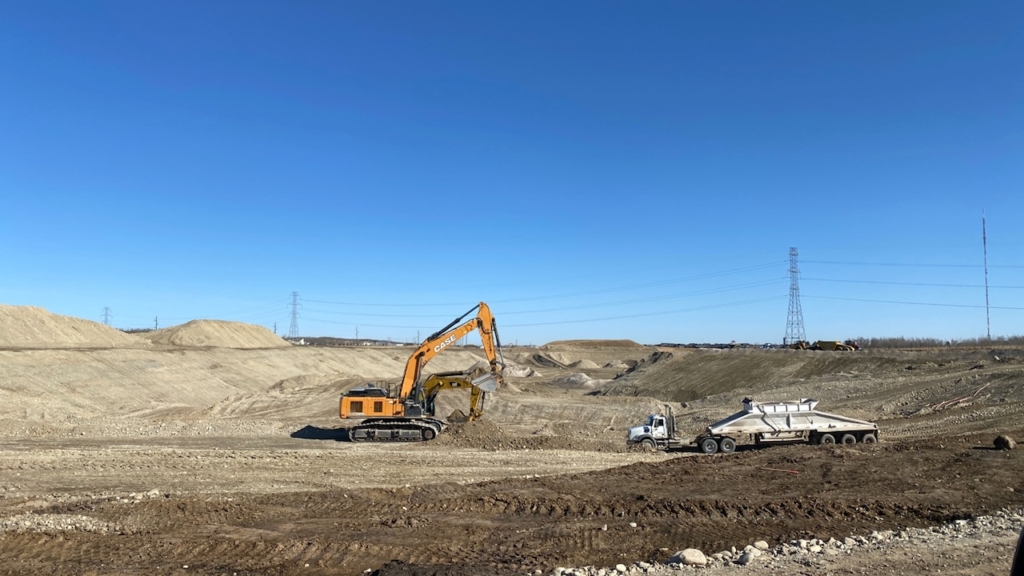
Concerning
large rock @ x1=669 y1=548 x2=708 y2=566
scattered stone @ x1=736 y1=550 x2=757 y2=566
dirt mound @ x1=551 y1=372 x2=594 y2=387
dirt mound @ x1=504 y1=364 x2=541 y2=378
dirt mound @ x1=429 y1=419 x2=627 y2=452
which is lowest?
dirt mound @ x1=429 y1=419 x2=627 y2=452

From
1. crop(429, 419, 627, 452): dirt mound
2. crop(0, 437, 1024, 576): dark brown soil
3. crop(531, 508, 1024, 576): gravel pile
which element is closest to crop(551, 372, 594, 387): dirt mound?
crop(429, 419, 627, 452): dirt mound

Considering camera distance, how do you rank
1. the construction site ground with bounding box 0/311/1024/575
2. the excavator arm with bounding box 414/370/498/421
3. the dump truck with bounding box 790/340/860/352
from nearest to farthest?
the construction site ground with bounding box 0/311/1024/575
the excavator arm with bounding box 414/370/498/421
the dump truck with bounding box 790/340/860/352

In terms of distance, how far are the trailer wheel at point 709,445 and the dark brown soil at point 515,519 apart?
593 cm

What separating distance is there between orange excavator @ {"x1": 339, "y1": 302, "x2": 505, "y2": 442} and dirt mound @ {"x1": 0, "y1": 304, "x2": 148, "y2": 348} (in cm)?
4265

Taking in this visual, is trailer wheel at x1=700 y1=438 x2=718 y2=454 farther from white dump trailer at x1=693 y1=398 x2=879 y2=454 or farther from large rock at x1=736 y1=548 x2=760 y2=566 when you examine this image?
large rock at x1=736 y1=548 x2=760 y2=566

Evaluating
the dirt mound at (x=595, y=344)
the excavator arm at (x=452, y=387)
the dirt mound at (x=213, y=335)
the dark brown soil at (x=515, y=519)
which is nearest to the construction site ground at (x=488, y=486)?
the dark brown soil at (x=515, y=519)

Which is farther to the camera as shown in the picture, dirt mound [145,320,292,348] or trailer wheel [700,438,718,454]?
dirt mound [145,320,292,348]

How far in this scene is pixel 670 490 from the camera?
46.4 ft

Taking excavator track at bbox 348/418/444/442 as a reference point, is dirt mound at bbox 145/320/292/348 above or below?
above

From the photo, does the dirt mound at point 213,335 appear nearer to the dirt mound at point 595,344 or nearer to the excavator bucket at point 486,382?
the dirt mound at point 595,344

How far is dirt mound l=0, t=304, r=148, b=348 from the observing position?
190 ft

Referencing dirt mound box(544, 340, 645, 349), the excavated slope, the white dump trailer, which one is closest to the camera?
the white dump trailer

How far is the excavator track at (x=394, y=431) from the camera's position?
24953 millimetres

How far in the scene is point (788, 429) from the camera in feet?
73.4
